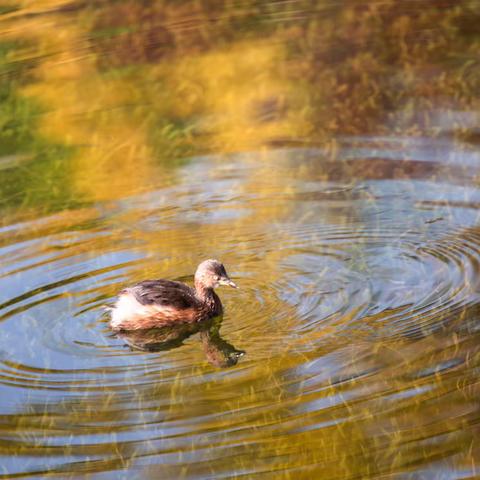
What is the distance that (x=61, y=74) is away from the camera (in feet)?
55.7

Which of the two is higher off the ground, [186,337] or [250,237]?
[186,337]

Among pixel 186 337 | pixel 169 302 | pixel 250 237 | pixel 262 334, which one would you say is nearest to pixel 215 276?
pixel 169 302

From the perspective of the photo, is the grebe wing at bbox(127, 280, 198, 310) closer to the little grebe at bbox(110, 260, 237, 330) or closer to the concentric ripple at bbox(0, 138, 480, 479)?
the little grebe at bbox(110, 260, 237, 330)

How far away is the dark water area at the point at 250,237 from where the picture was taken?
730 cm

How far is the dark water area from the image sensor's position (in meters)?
7.30

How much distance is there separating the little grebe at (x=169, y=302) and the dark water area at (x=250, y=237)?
0.36ft

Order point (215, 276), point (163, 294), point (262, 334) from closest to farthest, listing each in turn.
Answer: point (262, 334) → point (163, 294) → point (215, 276)

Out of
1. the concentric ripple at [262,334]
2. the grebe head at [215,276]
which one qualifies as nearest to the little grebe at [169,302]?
the grebe head at [215,276]

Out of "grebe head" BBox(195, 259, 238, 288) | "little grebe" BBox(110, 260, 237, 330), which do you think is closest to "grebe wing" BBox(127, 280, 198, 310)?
"little grebe" BBox(110, 260, 237, 330)

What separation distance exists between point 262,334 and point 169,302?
97cm

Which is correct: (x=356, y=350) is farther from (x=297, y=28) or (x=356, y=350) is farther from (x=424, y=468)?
(x=297, y=28)

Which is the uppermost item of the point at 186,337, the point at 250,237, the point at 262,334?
the point at 262,334

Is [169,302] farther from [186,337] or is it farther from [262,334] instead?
[262,334]

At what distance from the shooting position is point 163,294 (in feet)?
30.0
